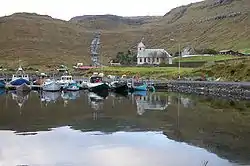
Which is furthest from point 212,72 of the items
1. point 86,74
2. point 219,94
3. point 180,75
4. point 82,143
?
point 82,143

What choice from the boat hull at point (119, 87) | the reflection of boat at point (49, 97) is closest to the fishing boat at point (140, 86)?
the boat hull at point (119, 87)

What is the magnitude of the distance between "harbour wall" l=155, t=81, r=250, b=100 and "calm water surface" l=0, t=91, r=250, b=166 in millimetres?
6980

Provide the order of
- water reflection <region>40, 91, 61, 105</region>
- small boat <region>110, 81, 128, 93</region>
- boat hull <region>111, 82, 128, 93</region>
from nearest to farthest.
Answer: water reflection <region>40, 91, 61, 105</region> < boat hull <region>111, 82, 128, 93</region> < small boat <region>110, 81, 128, 93</region>

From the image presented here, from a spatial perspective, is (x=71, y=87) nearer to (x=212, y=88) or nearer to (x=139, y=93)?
(x=139, y=93)

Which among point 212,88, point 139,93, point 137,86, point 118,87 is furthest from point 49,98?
point 212,88

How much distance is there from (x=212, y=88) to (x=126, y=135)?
124 ft

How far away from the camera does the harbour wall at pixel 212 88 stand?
59656 millimetres

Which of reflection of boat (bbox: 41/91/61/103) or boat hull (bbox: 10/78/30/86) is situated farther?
boat hull (bbox: 10/78/30/86)

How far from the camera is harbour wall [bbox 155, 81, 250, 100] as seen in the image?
196 feet

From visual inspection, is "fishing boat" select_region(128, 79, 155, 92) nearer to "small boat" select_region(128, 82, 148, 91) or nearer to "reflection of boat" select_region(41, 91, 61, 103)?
"small boat" select_region(128, 82, 148, 91)

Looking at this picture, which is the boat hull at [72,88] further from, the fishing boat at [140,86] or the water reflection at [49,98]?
the fishing boat at [140,86]

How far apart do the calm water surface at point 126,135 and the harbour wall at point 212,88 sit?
6.98 metres

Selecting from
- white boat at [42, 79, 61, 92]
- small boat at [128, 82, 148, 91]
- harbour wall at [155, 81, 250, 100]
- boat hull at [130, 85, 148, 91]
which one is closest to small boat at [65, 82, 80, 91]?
white boat at [42, 79, 61, 92]

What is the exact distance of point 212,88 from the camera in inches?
2704
